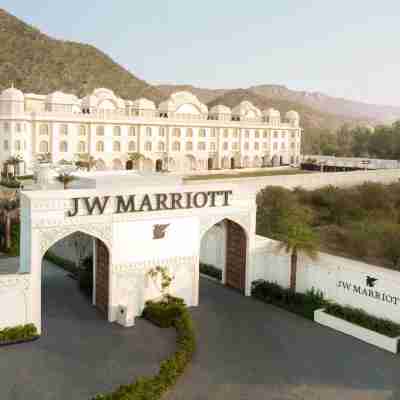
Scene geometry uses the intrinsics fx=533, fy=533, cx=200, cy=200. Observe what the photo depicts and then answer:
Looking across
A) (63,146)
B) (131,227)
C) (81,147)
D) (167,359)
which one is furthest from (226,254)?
(81,147)

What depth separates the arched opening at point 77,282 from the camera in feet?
76.1

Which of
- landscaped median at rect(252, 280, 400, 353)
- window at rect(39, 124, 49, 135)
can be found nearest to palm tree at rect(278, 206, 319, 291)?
landscaped median at rect(252, 280, 400, 353)

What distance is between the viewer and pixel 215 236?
30297mm

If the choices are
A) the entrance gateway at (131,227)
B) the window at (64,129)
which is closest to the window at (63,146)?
the window at (64,129)

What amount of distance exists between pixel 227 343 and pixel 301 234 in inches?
271

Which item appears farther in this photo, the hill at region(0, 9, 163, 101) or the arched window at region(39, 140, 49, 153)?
the hill at region(0, 9, 163, 101)

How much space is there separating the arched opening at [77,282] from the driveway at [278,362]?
451 centimetres

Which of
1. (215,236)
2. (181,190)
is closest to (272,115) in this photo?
(215,236)

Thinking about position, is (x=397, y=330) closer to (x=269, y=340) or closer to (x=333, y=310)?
(x=333, y=310)

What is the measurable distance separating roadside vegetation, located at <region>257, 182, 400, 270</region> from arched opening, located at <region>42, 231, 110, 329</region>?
13253 millimetres

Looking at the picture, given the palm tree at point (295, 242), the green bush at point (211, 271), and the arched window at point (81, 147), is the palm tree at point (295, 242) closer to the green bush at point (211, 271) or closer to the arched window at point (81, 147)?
the green bush at point (211, 271)

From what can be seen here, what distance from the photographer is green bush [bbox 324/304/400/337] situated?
68.5 ft

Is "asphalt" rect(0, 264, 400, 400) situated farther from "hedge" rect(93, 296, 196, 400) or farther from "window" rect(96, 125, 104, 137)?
"window" rect(96, 125, 104, 137)

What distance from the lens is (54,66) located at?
436ft
